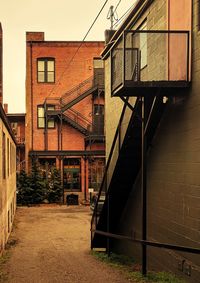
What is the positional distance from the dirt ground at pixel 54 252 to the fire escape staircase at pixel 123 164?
4.50ft

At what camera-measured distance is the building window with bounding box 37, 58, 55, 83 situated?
36.4 metres

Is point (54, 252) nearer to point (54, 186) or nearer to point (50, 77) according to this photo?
point (54, 186)

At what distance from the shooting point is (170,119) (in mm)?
10062

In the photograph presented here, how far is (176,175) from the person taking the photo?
9.74 meters

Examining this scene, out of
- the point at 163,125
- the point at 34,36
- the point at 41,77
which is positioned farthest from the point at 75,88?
the point at 163,125

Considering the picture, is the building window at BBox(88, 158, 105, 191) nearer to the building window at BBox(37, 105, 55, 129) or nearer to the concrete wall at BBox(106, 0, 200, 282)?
the building window at BBox(37, 105, 55, 129)

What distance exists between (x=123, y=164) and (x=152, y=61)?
11.0 feet

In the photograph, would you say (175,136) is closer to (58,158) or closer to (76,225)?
(76,225)

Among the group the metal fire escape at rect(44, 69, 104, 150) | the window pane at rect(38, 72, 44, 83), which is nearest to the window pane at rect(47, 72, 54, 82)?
the window pane at rect(38, 72, 44, 83)

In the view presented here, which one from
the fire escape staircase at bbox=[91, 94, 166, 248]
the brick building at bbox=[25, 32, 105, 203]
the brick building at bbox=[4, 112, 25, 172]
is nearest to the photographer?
the fire escape staircase at bbox=[91, 94, 166, 248]

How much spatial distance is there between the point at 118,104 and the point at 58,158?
21289 millimetres

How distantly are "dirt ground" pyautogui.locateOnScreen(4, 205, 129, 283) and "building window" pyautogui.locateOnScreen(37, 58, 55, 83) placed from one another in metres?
13.1

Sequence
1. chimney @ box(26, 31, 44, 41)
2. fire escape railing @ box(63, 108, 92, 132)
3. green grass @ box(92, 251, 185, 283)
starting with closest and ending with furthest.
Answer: green grass @ box(92, 251, 185, 283), fire escape railing @ box(63, 108, 92, 132), chimney @ box(26, 31, 44, 41)

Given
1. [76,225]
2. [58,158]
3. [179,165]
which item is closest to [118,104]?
[179,165]
